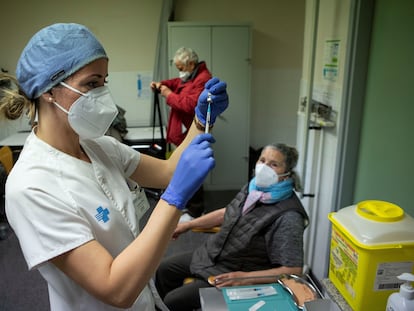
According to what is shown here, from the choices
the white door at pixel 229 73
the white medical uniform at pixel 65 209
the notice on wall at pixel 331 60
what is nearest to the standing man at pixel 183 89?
the white door at pixel 229 73

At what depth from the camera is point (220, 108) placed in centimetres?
129

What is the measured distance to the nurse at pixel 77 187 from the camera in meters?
0.77

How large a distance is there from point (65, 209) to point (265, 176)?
1094 millimetres

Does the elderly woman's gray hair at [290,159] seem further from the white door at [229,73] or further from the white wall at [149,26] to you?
the white wall at [149,26]

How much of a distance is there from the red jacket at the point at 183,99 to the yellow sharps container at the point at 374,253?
84.4 inches

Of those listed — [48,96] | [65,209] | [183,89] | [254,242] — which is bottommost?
[254,242]

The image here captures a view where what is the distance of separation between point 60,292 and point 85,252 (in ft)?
0.72

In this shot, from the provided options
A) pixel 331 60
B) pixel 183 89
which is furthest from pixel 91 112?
pixel 183 89

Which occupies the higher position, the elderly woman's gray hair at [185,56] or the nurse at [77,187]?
the elderly woman's gray hair at [185,56]

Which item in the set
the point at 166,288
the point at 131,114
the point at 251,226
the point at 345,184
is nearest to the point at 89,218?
the point at 251,226

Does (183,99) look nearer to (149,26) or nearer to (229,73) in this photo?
(229,73)

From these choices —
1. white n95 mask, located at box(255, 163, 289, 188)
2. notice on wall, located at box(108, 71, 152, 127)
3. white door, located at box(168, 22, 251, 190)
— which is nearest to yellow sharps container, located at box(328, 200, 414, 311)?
white n95 mask, located at box(255, 163, 289, 188)

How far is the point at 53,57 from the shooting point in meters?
0.89

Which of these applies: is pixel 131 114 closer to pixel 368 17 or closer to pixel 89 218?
pixel 368 17
